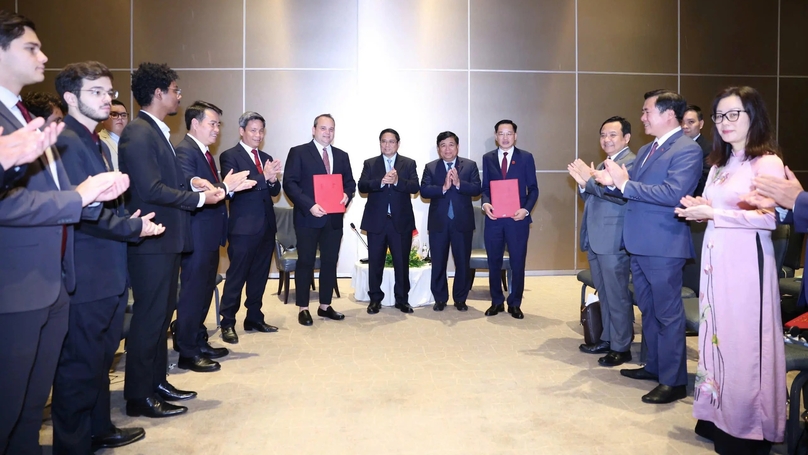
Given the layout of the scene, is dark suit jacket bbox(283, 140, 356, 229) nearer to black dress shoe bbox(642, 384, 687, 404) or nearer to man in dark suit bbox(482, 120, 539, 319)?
man in dark suit bbox(482, 120, 539, 319)

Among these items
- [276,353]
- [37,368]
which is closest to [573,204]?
[276,353]

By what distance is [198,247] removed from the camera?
3.91 m

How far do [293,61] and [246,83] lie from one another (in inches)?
26.7

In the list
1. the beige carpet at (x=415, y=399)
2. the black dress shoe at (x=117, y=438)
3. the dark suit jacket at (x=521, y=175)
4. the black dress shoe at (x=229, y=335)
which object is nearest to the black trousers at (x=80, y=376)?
the black dress shoe at (x=117, y=438)

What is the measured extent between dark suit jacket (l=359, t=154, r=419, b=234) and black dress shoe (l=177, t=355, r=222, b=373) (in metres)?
2.21

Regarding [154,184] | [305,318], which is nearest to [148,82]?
[154,184]

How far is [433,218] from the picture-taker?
586 centimetres

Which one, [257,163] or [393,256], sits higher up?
[257,163]

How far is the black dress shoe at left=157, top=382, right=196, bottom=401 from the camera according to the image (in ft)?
11.1

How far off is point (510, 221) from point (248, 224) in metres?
2.41

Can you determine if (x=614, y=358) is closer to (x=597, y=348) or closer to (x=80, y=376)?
(x=597, y=348)

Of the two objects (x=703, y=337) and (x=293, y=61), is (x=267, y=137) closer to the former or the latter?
(x=293, y=61)

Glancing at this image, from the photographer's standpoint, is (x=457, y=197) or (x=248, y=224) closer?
(x=248, y=224)

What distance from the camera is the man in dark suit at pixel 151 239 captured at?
3.02m
